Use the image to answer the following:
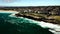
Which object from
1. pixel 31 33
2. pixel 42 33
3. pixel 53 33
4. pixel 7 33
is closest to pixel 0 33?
pixel 7 33

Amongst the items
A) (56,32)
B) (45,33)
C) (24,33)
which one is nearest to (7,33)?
(24,33)

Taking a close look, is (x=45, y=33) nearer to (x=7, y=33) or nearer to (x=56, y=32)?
(x=56, y=32)

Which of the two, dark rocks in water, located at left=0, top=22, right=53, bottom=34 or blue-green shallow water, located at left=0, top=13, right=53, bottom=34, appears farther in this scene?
blue-green shallow water, located at left=0, top=13, right=53, bottom=34

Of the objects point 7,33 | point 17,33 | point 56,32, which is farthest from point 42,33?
point 7,33

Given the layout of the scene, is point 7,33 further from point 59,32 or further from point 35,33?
point 59,32

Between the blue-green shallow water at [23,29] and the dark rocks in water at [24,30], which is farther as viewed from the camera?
the blue-green shallow water at [23,29]

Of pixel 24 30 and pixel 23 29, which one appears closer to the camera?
pixel 24 30

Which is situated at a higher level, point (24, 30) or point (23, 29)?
point (24, 30)

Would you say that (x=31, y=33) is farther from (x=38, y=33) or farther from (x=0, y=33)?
(x=0, y=33)
